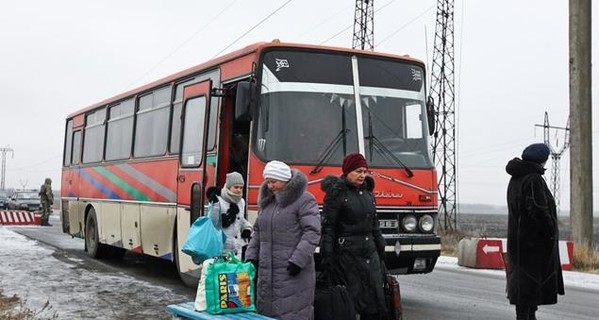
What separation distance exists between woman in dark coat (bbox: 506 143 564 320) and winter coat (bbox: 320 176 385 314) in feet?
4.41

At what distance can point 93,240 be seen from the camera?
591 inches

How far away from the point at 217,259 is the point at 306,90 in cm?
349

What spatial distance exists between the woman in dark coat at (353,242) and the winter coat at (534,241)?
4.39 ft

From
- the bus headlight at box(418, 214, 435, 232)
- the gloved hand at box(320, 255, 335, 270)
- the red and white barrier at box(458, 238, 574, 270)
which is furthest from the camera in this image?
the red and white barrier at box(458, 238, 574, 270)

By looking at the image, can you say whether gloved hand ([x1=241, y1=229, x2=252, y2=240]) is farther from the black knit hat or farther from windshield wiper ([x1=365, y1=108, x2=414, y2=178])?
the black knit hat

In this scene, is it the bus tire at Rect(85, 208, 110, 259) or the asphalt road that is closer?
the asphalt road

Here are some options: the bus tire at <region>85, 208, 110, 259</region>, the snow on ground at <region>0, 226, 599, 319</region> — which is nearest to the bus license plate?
the snow on ground at <region>0, 226, 599, 319</region>

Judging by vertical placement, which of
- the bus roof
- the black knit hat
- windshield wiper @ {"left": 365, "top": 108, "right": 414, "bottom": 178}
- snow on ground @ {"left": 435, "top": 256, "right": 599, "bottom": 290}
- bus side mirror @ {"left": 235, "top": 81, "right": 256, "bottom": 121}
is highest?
the bus roof

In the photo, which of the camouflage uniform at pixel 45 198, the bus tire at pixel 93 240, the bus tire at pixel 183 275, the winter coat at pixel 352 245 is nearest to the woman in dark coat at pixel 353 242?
the winter coat at pixel 352 245

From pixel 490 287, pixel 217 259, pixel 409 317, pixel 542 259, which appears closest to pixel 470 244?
pixel 490 287

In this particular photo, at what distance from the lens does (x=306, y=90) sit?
29.2 ft

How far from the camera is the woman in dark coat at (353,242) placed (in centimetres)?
610

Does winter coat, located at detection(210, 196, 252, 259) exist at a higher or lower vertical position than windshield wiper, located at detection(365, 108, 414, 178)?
lower

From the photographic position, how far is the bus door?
993 centimetres
